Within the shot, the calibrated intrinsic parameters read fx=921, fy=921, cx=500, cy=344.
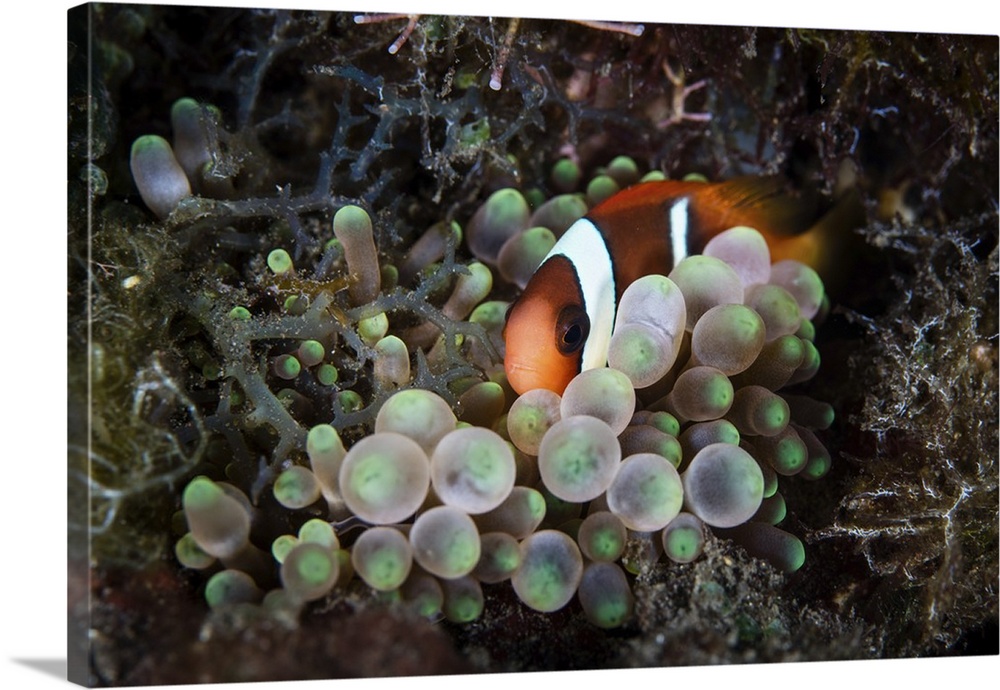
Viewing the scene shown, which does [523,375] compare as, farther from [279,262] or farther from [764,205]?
[764,205]

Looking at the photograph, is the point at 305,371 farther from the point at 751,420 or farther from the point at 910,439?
the point at 910,439

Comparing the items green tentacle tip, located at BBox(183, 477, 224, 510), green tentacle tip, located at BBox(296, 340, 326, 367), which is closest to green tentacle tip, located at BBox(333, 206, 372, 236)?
green tentacle tip, located at BBox(296, 340, 326, 367)

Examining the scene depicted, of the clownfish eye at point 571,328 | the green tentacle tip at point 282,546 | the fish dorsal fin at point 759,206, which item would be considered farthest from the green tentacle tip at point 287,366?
the fish dorsal fin at point 759,206

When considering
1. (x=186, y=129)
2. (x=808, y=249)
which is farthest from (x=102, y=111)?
(x=808, y=249)

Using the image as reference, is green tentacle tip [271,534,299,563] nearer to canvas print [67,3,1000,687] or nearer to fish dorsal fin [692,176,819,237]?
canvas print [67,3,1000,687]

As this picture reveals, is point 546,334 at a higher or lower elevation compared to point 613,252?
lower

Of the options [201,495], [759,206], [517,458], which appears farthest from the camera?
[759,206]

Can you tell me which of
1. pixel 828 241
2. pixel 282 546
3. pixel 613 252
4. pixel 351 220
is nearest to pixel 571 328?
pixel 613 252

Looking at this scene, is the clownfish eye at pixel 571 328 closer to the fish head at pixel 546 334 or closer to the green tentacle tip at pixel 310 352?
the fish head at pixel 546 334
